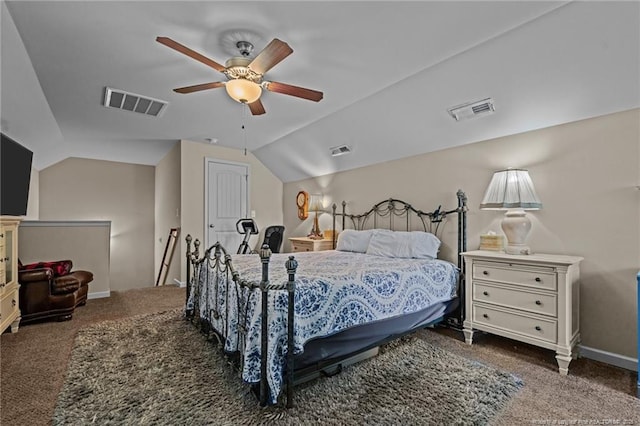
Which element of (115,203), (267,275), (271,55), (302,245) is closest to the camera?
(267,275)

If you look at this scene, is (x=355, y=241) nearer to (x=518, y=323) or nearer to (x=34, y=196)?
(x=518, y=323)

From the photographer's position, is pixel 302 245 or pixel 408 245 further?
pixel 302 245

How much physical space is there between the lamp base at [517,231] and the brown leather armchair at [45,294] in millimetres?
4635

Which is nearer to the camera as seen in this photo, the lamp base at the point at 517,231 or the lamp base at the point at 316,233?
the lamp base at the point at 517,231

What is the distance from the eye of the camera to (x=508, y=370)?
234cm

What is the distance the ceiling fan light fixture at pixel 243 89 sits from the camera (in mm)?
2379

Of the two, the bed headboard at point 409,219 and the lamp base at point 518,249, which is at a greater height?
the bed headboard at point 409,219

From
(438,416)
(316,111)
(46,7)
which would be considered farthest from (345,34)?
(438,416)

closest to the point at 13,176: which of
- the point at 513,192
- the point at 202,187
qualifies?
the point at 202,187

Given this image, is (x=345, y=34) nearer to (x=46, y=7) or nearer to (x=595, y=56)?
(x=595, y=56)

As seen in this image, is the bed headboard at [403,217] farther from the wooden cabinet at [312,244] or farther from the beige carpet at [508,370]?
the beige carpet at [508,370]

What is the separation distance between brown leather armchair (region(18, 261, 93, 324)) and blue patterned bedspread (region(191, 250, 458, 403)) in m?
1.66

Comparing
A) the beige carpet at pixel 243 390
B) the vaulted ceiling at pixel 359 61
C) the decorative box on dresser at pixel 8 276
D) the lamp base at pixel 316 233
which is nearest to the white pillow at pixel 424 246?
the beige carpet at pixel 243 390

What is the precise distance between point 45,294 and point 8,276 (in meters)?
0.49
